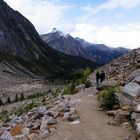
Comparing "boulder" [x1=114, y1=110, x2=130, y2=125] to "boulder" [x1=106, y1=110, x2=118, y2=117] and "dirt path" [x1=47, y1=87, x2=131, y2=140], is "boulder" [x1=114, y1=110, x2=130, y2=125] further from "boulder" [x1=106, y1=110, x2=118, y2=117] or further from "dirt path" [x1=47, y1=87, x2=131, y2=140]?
"boulder" [x1=106, y1=110, x2=118, y2=117]


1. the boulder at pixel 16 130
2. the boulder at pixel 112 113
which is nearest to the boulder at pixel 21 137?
the boulder at pixel 16 130

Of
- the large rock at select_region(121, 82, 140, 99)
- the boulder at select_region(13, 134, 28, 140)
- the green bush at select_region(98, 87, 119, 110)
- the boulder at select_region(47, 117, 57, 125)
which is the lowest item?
the boulder at select_region(13, 134, 28, 140)

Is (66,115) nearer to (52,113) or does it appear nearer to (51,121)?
(52,113)

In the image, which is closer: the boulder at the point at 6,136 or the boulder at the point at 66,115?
the boulder at the point at 6,136

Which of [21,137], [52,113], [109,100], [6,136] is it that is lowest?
[21,137]

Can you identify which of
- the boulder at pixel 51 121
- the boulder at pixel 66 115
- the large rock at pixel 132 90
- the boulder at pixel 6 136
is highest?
the large rock at pixel 132 90

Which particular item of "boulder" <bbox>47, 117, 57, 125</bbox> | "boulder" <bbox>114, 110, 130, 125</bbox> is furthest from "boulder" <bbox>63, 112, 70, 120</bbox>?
"boulder" <bbox>114, 110, 130, 125</bbox>

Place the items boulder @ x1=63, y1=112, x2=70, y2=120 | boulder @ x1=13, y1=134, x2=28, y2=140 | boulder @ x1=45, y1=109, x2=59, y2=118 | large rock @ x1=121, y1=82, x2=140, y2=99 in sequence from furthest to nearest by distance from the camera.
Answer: large rock @ x1=121, y1=82, x2=140, y2=99
boulder @ x1=45, y1=109, x2=59, y2=118
boulder @ x1=63, y1=112, x2=70, y2=120
boulder @ x1=13, y1=134, x2=28, y2=140

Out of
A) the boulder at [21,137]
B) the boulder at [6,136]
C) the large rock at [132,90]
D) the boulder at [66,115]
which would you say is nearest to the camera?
the boulder at [6,136]

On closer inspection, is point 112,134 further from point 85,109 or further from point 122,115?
point 85,109

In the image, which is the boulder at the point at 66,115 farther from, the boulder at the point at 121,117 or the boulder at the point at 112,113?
the boulder at the point at 121,117

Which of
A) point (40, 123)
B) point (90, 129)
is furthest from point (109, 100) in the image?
point (40, 123)

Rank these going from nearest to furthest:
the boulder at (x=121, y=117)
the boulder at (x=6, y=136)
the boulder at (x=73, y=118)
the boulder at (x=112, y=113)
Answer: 1. the boulder at (x=6, y=136)
2. the boulder at (x=121, y=117)
3. the boulder at (x=73, y=118)
4. the boulder at (x=112, y=113)

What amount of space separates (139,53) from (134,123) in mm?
24915
